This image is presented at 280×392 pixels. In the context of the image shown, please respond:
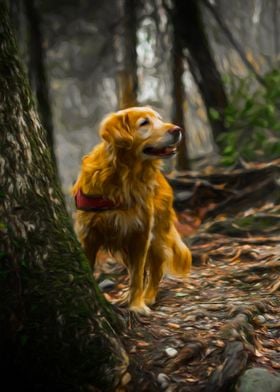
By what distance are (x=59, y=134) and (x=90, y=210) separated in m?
12.5

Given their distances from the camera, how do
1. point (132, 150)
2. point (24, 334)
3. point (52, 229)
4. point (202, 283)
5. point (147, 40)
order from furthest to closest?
point (147, 40), point (202, 283), point (132, 150), point (52, 229), point (24, 334)

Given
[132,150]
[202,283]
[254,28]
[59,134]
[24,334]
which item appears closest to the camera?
[24,334]

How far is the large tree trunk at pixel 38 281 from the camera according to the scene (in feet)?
10.0

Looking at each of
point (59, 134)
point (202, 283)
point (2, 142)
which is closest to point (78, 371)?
point (2, 142)

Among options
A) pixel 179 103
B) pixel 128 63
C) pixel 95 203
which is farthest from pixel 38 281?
pixel 179 103

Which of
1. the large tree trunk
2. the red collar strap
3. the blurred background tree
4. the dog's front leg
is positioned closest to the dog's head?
the red collar strap

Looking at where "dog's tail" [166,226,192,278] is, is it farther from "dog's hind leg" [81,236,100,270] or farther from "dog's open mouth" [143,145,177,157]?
"dog's open mouth" [143,145,177,157]

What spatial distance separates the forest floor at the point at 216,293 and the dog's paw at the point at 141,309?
7 centimetres

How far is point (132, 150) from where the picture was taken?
13.9ft

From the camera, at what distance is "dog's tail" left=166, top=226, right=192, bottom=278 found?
5020 millimetres

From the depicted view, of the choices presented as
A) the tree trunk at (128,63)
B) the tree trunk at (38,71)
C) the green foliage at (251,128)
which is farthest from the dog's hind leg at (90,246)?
the tree trunk at (128,63)

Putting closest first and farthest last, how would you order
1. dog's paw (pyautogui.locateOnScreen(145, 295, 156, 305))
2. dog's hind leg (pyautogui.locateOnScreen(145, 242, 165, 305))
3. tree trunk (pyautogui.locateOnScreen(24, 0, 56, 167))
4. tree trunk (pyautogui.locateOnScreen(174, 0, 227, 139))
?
dog's paw (pyautogui.locateOnScreen(145, 295, 156, 305)) < dog's hind leg (pyautogui.locateOnScreen(145, 242, 165, 305)) < tree trunk (pyautogui.locateOnScreen(24, 0, 56, 167)) < tree trunk (pyautogui.locateOnScreen(174, 0, 227, 139))

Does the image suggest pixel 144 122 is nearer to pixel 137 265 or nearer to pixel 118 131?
pixel 118 131

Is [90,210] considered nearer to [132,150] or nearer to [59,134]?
[132,150]
